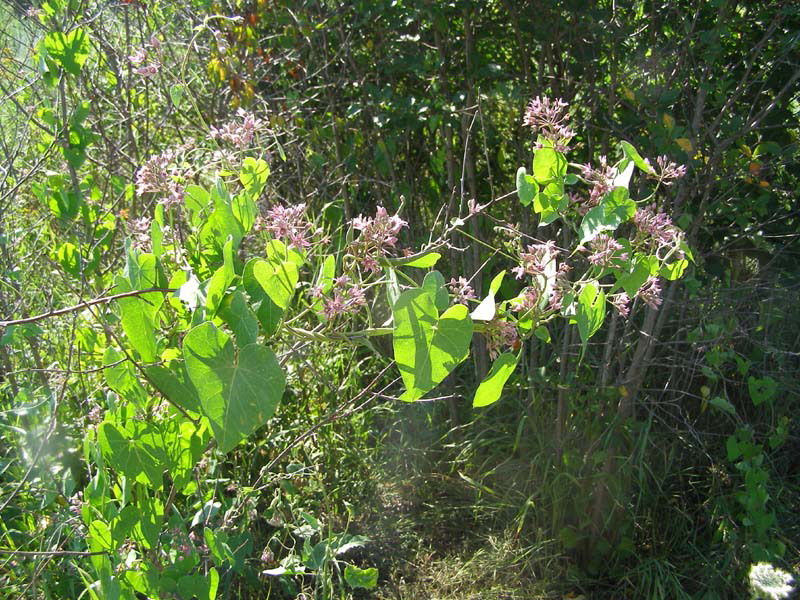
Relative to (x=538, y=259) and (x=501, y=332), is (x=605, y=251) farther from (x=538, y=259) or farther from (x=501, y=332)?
(x=501, y=332)

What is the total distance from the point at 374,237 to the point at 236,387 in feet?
1.41

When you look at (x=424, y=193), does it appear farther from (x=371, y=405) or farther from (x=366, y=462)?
(x=366, y=462)

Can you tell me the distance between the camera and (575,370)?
2.92 meters

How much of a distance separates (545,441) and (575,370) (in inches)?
11.3

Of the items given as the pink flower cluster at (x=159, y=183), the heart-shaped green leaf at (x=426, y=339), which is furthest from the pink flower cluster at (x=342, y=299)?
the pink flower cluster at (x=159, y=183)

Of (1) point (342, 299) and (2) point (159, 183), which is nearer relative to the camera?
(1) point (342, 299)

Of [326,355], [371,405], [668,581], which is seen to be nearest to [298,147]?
[326,355]

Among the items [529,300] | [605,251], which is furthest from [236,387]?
[605,251]

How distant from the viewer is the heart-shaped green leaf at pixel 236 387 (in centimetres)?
107

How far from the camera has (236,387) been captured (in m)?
1.07

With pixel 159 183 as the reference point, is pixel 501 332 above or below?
below

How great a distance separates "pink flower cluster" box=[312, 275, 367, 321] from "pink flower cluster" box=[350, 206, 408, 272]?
51 mm

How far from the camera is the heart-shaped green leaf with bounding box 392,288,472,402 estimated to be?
3.86 ft

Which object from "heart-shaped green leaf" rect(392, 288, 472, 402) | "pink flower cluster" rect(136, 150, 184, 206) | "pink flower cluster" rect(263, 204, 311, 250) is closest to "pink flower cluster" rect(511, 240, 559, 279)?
"heart-shaped green leaf" rect(392, 288, 472, 402)
